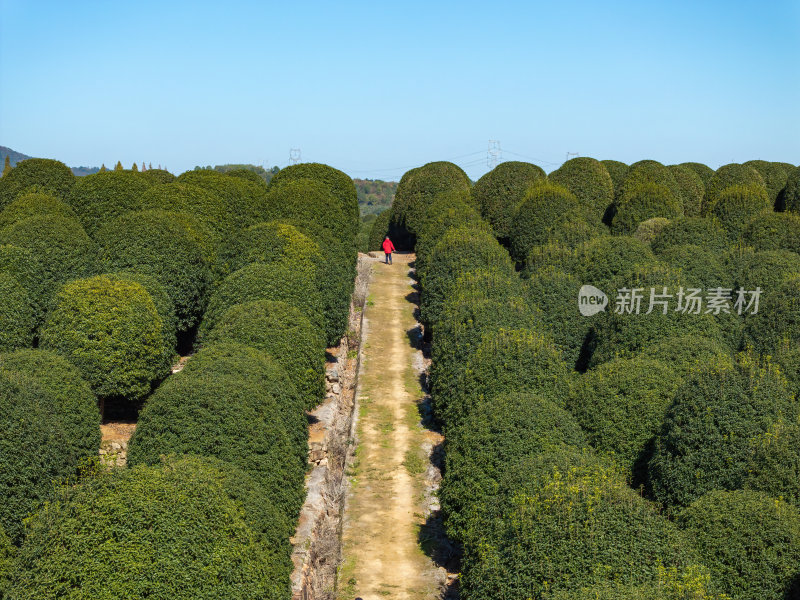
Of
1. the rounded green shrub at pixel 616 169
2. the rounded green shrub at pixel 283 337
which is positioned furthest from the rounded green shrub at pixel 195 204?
the rounded green shrub at pixel 616 169

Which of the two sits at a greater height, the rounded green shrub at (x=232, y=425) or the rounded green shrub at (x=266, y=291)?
the rounded green shrub at (x=266, y=291)

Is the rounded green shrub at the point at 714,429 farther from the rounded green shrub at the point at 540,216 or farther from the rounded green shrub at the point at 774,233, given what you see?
the rounded green shrub at the point at 540,216

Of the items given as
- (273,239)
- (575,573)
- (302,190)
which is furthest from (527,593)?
(302,190)

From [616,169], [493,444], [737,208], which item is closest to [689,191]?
[616,169]

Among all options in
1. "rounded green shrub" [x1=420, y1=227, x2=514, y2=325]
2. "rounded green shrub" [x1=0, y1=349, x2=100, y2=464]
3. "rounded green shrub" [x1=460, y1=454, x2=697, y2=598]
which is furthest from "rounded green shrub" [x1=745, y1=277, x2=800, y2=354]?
"rounded green shrub" [x1=0, y1=349, x2=100, y2=464]

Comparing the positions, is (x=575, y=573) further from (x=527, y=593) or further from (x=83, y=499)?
(x=83, y=499)

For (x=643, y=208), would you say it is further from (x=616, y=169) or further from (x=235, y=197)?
(x=235, y=197)
